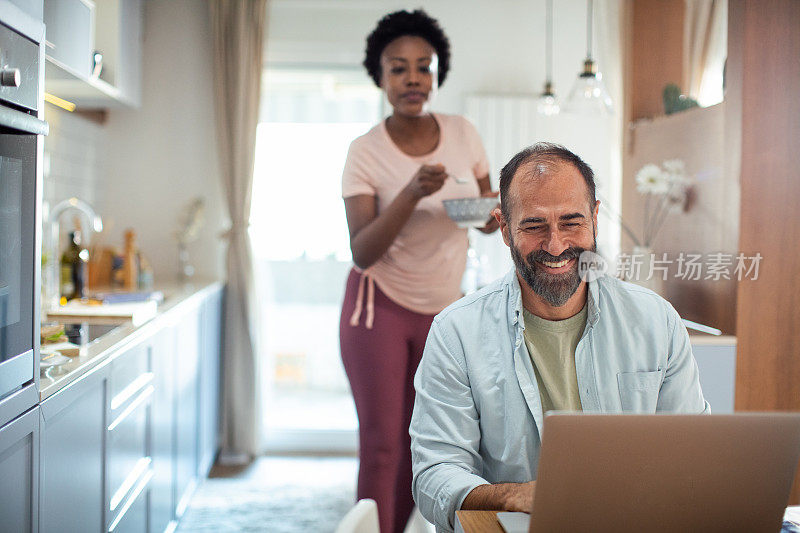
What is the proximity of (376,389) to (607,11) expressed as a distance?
2.35 metres

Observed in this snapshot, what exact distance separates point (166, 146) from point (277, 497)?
71.5 inches

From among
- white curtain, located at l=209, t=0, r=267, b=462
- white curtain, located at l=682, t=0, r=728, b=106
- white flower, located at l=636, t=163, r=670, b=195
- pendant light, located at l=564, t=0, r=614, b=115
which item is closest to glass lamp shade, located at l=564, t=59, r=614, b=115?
pendant light, located at l=564, t=0, r=614, b=115

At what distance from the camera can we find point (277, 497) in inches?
125

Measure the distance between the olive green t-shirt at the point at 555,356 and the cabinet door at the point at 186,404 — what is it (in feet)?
5.52

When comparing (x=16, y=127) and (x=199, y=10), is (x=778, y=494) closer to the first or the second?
(x=16, y=127)

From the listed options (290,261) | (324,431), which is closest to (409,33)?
(324,431)

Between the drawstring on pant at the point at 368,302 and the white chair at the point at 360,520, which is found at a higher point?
the drawstring on pant at the point at 368,302

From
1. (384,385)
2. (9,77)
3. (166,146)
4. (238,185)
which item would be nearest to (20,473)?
(9,77)

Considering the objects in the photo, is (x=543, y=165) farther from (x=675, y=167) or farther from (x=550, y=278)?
(x=675, y=167)

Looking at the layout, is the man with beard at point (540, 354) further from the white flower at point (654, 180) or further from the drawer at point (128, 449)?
the white flower at point (654, 180)

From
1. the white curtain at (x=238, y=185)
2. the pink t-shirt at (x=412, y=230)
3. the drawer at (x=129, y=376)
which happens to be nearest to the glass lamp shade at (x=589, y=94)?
the pink t-shirt at (x=412, y=230)

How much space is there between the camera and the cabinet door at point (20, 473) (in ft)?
A: 4.16

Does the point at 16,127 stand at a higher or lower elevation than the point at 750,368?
higher

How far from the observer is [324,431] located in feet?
12.6
